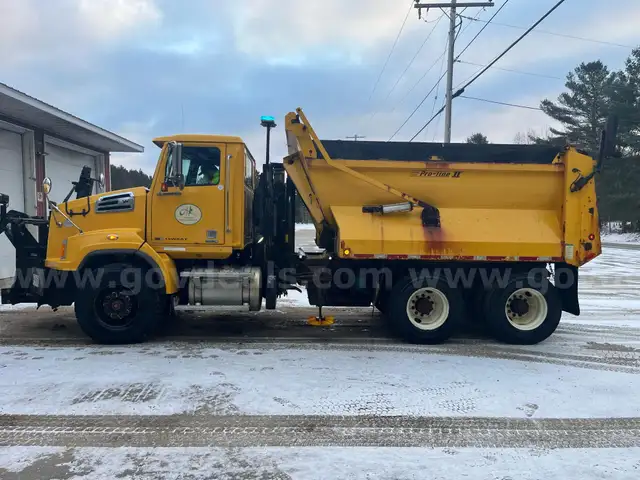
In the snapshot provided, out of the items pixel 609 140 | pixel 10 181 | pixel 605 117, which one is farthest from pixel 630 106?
pixel 10 181

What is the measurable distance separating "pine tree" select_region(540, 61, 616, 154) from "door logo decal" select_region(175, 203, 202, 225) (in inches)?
1593

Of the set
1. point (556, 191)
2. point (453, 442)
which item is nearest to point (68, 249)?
point (453, 442)

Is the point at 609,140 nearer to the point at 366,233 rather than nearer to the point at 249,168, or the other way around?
the point at 366,233

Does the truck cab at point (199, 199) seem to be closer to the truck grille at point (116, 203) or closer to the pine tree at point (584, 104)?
the truck grille at point (116, 203)

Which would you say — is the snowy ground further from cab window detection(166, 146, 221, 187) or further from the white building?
the white building

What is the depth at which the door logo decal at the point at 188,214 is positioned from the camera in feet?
21.2

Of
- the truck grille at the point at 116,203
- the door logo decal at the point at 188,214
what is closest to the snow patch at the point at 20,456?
the door logo decal at the point at 188,214

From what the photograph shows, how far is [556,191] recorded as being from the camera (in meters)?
6.60

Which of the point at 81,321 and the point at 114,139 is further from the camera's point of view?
the point at 114,139

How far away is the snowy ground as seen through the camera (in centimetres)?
343

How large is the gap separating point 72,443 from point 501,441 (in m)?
3.35

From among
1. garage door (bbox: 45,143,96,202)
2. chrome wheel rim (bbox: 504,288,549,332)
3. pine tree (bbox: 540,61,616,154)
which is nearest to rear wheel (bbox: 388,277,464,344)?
chrome wheel rim (bbox: 504,288,549,332)

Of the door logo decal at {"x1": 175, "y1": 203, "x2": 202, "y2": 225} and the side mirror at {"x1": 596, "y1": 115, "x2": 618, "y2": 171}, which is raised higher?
the side mirror at {"x1": 596, "y1": 115, "x2": 618, "y2": 171}

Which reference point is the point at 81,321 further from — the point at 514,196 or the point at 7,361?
the point at 514,196
